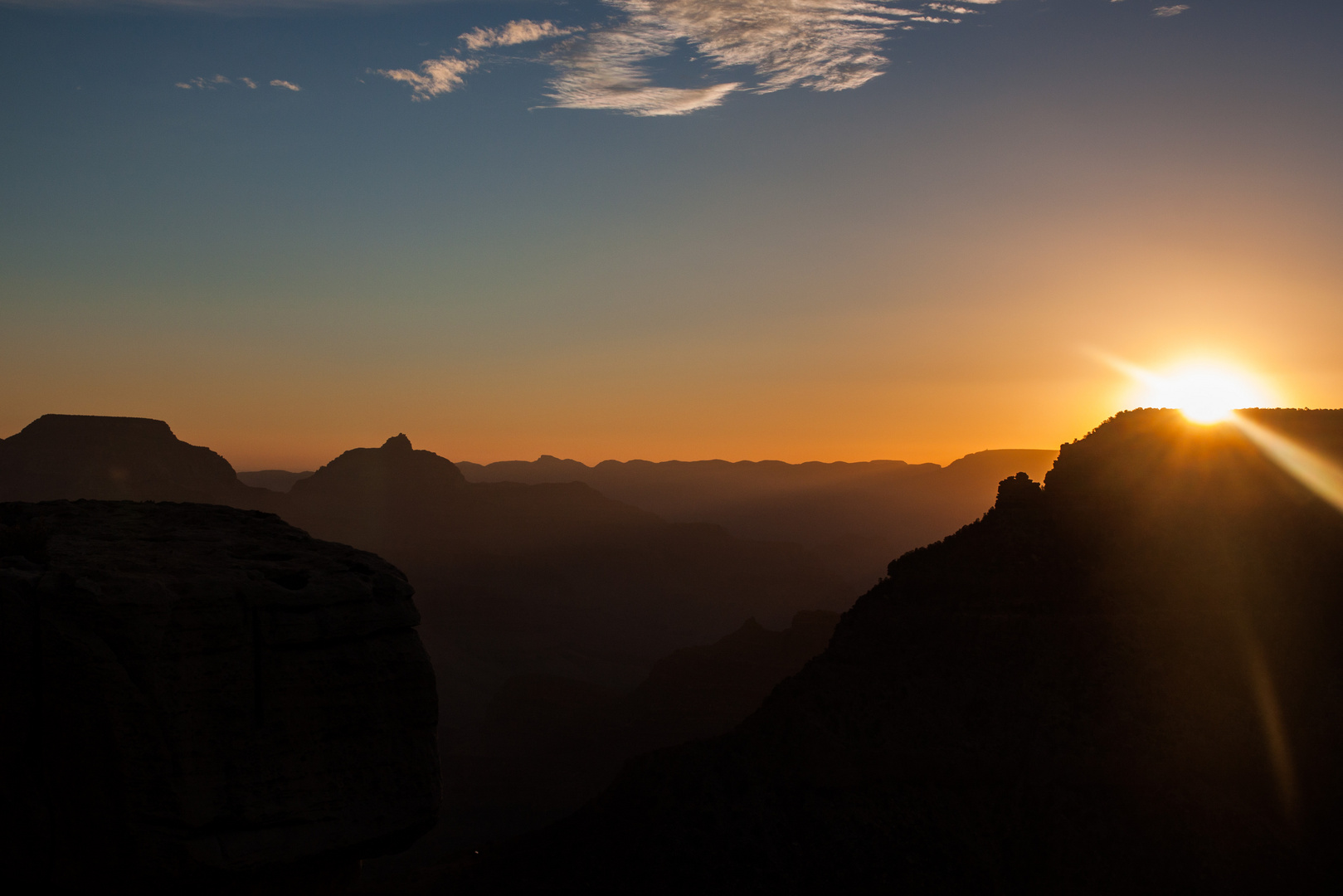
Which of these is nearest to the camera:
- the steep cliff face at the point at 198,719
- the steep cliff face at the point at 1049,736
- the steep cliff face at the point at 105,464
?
the steep cliff face at the point at 198,719

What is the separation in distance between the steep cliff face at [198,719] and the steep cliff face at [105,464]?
138 metres

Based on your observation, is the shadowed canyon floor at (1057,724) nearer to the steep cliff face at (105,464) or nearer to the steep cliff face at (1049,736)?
the steep cliff face at (1049,736)

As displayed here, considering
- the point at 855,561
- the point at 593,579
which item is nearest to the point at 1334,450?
the point at 593,579

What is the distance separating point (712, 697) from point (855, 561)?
130745 mm

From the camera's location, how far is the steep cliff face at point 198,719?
44.9 feet

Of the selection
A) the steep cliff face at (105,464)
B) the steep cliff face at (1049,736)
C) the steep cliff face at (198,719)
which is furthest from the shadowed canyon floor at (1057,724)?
the steep cliff face at (105,464)

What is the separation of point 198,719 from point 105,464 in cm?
15785

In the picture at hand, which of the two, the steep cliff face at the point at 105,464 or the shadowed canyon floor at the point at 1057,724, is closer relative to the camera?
the shadowed canyon floor at the point at 1057,724

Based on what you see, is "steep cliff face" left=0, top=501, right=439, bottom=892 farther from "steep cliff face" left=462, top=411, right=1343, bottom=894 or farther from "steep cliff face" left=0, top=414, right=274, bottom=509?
"steep cliff face" left=0, top=414, right=274, bottom=509

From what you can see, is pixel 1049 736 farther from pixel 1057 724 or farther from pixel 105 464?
pixel 105 464

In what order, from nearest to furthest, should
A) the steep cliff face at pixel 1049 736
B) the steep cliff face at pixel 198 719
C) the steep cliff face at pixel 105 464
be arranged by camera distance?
1. the steep cliff face at pixel 198 719
2. the steep cliff face at pixel 1049 736
3. the steep cliff face at pixel 105 464

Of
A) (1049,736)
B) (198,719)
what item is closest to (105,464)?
(198,719)

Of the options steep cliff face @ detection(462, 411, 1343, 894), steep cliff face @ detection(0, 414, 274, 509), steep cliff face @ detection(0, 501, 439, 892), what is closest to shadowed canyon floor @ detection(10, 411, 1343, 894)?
steep cliff face @ detection(462, 411, 1343, 894)

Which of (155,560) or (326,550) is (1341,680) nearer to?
(326,550)
